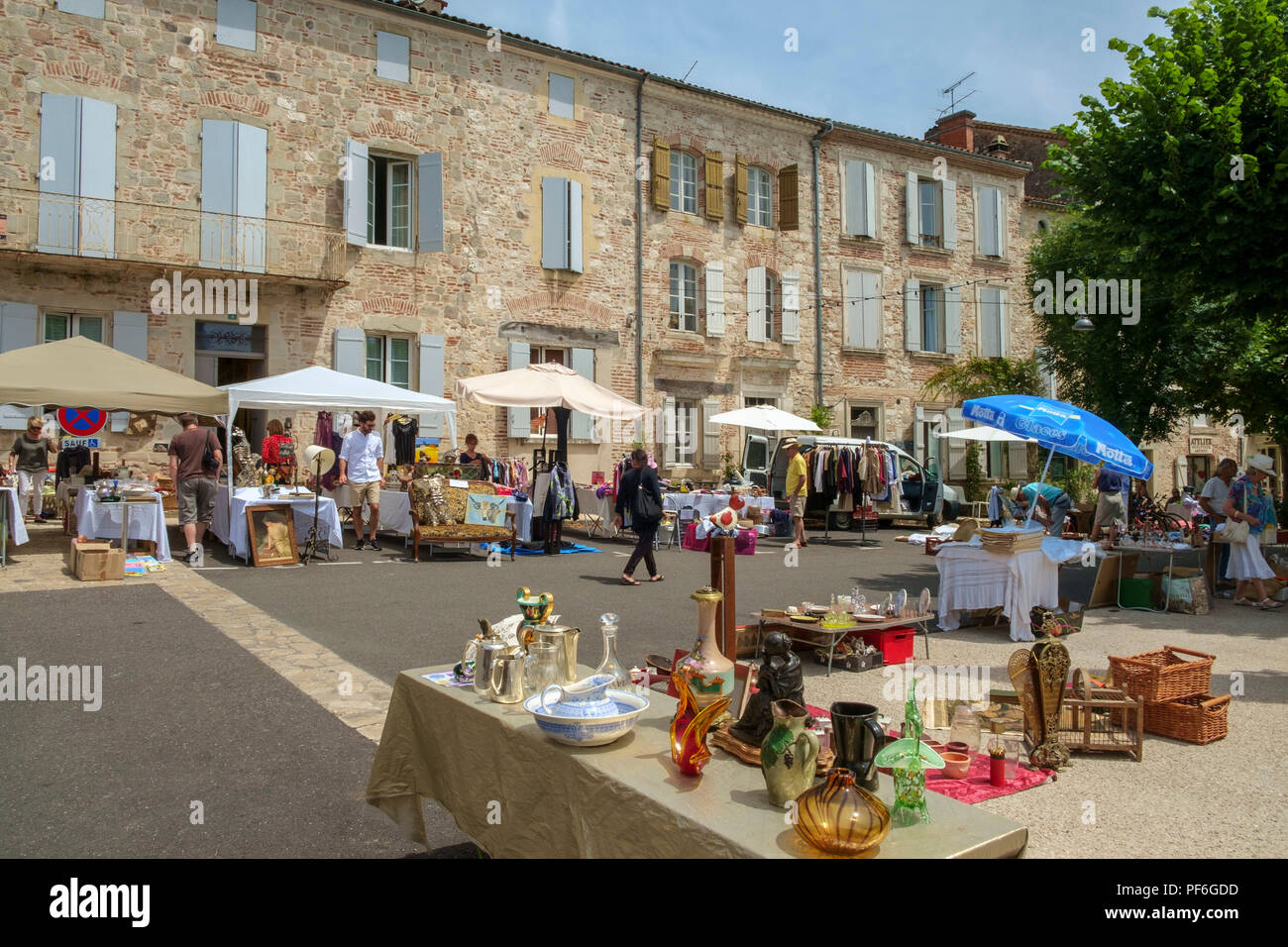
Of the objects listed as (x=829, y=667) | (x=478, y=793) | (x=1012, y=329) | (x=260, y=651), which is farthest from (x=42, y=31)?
(x=1012, y=329)

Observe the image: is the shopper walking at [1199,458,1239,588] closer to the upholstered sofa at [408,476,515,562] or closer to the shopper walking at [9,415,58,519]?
the upholstered sofa at [408,476,515,562]

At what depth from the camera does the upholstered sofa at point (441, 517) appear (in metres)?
12.4

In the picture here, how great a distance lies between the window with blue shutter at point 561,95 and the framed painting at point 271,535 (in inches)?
451

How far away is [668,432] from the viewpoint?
20594 millimetres

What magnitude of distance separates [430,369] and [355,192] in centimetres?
344

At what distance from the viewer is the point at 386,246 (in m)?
17.3

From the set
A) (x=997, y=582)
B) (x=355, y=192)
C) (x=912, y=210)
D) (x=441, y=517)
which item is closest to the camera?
(x=997, y=582)

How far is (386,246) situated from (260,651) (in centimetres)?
1224

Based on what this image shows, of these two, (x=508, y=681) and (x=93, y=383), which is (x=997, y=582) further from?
(x=93, y=383)

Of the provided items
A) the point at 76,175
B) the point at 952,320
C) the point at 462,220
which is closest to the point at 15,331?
the point at 76,175

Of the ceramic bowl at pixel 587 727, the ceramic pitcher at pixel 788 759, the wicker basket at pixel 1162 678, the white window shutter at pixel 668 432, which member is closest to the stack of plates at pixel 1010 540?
the wicker basket at pixel 1162 678

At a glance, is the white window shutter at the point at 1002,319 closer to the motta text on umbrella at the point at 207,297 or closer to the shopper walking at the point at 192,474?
the motta text on umbrella at the point at 207,297
